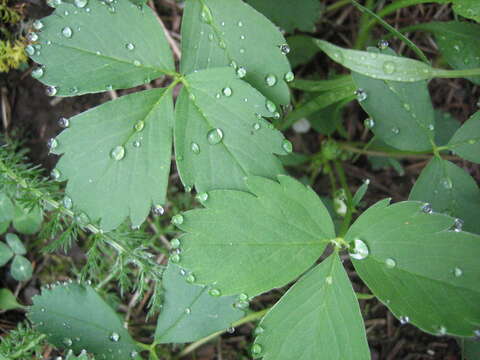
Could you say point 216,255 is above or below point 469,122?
below

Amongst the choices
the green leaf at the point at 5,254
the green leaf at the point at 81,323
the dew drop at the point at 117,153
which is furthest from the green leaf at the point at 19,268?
the dew drop at the point at 117,153

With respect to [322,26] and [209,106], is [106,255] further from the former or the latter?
[322,26]

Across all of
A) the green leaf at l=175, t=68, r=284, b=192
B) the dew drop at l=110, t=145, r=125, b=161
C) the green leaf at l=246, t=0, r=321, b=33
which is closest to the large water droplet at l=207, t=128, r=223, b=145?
the green leaf at l=175, t=68, r=284, b=192

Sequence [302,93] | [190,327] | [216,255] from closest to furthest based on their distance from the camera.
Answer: [216,255] → [190,327] → [302,93]

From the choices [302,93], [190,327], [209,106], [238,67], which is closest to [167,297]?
[190,327]

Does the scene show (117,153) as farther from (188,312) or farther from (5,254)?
(5,254)

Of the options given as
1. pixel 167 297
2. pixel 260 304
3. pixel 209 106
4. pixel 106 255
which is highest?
pixel 209 106

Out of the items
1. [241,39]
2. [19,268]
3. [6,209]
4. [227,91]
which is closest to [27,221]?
[6,209]

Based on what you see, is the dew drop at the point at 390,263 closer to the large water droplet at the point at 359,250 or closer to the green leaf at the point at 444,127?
the large water droplet at the point at 359,250

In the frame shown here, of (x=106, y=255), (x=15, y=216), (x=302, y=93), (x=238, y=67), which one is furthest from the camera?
(x=302, y=93)
